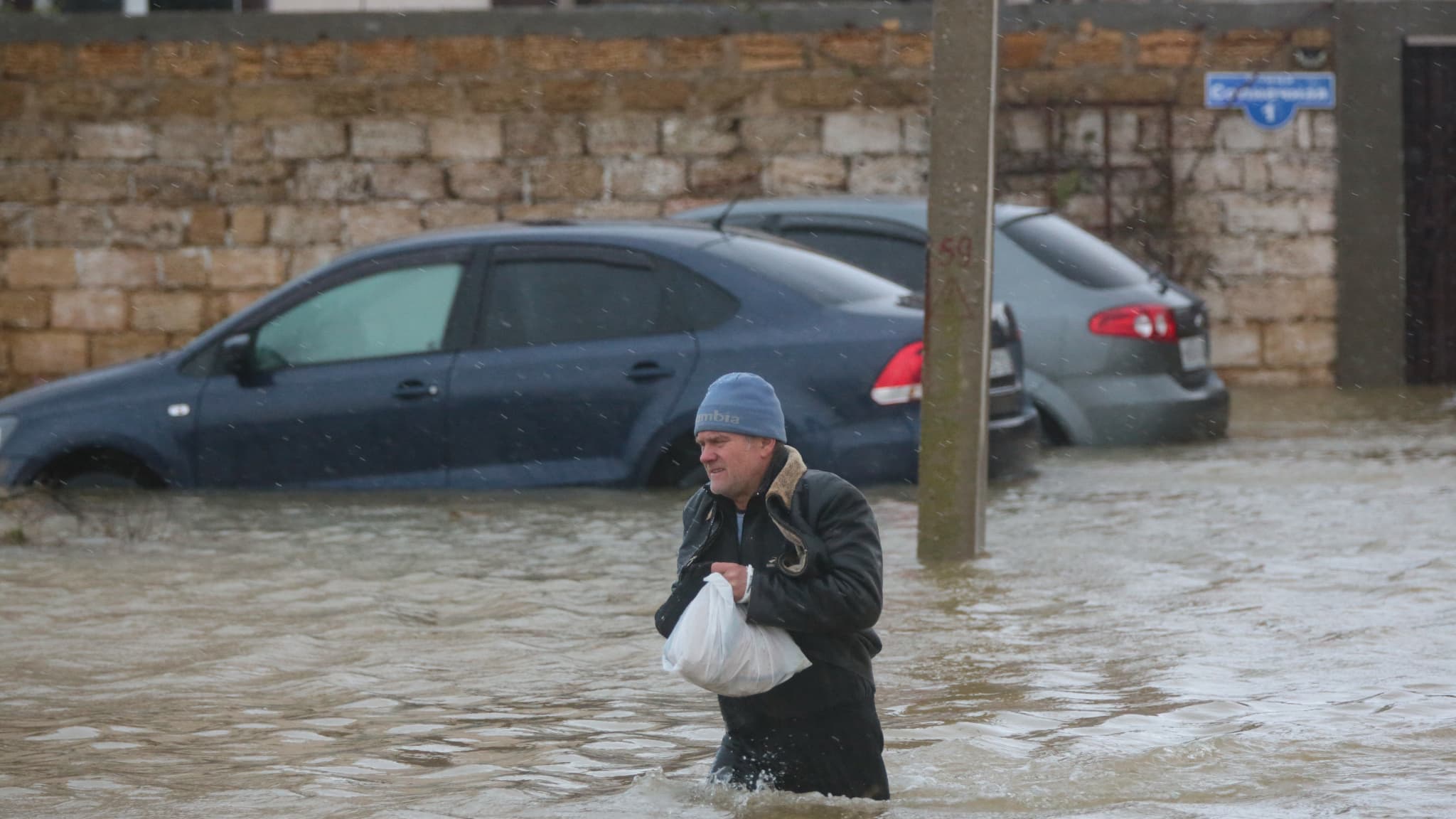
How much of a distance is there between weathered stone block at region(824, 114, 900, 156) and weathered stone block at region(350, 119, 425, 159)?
3121 millimetres

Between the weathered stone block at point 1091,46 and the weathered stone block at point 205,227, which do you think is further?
the weathered stone block at point 205,227

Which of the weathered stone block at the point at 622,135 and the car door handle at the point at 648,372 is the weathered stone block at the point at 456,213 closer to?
the weathered stone block at the point at 622,135

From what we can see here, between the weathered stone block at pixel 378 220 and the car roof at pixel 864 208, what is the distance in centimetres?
458

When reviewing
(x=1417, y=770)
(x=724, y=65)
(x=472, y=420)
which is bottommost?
(x=1417, y=770)

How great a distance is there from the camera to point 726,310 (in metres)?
10.1

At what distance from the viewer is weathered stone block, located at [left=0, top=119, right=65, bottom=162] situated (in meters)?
16.8

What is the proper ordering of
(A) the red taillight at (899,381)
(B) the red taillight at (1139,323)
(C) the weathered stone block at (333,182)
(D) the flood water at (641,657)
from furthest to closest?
(C) the weathered stone block at (333,182), (B) the red taillight at (1139,323), (A) the red taillight at (899,381), (D) the flood water at (641,657)

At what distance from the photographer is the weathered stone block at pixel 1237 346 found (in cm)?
1650

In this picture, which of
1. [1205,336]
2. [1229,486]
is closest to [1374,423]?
[1205,336]

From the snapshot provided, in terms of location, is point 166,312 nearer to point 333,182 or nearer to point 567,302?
point 333,182

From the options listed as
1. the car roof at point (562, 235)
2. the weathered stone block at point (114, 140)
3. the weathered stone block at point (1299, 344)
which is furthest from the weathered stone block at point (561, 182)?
the car roof at point (562, 235)

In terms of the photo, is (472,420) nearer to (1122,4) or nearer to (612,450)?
(612,450)

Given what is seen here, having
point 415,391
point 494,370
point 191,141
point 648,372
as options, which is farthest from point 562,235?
point 191,141

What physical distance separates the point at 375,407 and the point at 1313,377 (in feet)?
29.0
